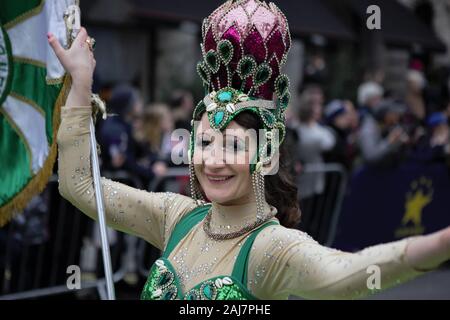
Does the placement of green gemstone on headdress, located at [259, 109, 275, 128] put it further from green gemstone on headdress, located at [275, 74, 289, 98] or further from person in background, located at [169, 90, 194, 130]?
person in background, located at [169, 90, 194, 130]

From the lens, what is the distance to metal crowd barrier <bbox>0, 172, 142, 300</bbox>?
22.0 ft

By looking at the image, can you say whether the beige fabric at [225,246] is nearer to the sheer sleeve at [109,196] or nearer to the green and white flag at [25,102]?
the sheer sleeve at [109,196]

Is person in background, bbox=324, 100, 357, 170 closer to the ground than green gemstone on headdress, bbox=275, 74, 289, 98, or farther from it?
farther from it

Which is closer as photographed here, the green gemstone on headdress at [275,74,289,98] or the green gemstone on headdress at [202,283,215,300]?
the green gemstone on headdress at [202,283,215,300]

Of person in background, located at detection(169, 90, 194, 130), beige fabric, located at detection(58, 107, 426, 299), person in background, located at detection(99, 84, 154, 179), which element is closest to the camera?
beige fabric, located at detection(58, 107, 426, 299)

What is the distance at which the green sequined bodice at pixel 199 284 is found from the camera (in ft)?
9.66

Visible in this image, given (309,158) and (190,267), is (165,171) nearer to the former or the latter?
(309,158)

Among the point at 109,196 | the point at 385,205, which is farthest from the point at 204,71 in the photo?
the point at 385,205

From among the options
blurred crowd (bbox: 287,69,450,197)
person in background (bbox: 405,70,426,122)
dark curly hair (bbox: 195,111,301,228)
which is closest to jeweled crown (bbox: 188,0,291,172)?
dark curly hair (bbox: 195,111,301,228)

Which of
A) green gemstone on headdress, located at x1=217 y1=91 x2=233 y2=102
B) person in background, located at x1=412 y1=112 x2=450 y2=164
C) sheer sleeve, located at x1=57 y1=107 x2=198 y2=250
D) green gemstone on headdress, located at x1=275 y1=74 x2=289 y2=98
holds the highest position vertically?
person in background, located at x1=412 y1=112 x2=450 y2=164

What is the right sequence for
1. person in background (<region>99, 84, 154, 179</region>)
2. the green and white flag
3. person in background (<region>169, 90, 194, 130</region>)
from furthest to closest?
person in background (<region>169, 90, 194, 130</region>) < person in background (<region>99, 84, 154, 179</region>) < the green and white flag

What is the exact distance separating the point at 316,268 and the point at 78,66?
1.15 m

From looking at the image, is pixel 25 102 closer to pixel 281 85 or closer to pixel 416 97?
pixel 281 85

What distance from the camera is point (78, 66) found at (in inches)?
131
